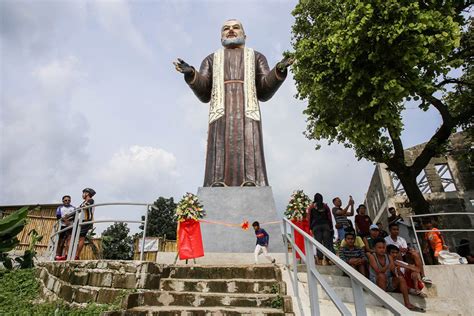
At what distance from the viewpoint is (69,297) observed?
170 inches

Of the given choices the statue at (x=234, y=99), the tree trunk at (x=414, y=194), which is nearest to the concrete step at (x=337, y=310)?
the statue at (x=234, y=99)

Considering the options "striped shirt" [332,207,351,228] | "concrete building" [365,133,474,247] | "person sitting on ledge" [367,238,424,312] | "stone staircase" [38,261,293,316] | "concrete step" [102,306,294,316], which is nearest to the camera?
"concrete step" [102,306,294,316]

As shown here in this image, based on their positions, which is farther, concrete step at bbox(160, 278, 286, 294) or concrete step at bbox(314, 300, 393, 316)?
concrete step at bbox(160, 278, 286, 294)

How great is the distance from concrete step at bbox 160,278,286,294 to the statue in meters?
3.78

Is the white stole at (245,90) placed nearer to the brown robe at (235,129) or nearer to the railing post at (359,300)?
the brown robe at (235,129)

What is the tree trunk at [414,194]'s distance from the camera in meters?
8.15

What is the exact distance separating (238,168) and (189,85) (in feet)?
9.93

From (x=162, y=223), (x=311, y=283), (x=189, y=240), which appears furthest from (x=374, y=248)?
(x=162, y=223)

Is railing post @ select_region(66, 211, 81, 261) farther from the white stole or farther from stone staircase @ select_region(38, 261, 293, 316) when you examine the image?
the white stole

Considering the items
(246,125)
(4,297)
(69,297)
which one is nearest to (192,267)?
(69,297)

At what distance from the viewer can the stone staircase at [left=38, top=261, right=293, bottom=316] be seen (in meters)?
3.72

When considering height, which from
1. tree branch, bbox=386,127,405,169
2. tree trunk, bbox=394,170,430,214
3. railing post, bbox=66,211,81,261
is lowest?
railing post, bbox=66,211,81,261

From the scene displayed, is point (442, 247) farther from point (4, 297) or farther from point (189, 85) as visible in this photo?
point (4, 297)

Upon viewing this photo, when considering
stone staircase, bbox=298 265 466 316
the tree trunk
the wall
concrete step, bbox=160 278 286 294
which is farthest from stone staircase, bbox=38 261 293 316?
the tree trunk
